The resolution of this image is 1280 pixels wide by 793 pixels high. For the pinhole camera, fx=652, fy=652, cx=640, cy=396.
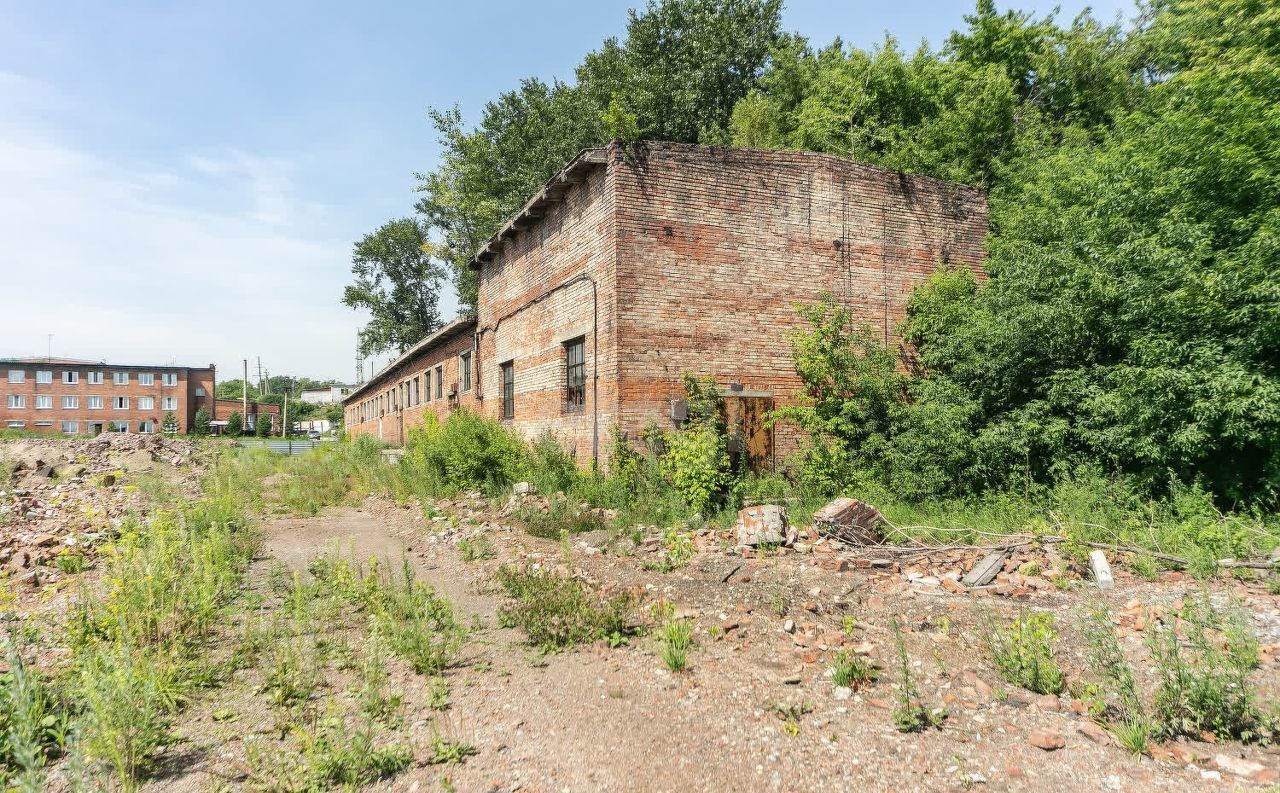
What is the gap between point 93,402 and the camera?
5897cm

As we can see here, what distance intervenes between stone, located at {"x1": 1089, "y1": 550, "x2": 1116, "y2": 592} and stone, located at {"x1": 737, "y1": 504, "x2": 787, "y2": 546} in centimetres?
303

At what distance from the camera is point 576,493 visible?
10617 millimetres

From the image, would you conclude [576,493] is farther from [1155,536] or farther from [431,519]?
[1155,536]

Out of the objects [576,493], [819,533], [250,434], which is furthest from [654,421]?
[250,434]

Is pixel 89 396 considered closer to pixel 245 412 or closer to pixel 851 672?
pixel 245 412

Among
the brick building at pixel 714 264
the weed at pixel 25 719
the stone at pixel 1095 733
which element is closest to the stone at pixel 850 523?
the brick building at pixel 714 264

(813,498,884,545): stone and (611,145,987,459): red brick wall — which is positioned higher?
(611,145,987,459): red brick wall

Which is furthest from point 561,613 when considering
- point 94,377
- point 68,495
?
point 94,377

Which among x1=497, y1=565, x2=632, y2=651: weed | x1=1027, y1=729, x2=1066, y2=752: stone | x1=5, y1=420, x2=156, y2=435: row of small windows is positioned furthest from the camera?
x1=5, y1=420, x2=156, y2=435: row of small windows

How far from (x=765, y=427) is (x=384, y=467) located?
1009cm

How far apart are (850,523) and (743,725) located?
4.46 m

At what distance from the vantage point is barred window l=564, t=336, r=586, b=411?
A: 11.9 metres

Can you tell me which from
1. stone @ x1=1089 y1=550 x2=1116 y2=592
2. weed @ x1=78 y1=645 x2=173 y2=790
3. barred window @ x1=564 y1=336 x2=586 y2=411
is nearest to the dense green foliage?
stone @ x1=1089 y1=550 x2=1116 y2=592

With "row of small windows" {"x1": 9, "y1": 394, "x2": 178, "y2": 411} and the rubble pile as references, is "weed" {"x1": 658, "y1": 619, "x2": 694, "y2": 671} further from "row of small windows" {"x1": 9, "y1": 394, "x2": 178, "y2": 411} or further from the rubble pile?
"row of small windows" {"x1": 9, "y1": 394, "x2": 178, "y2": 411}
